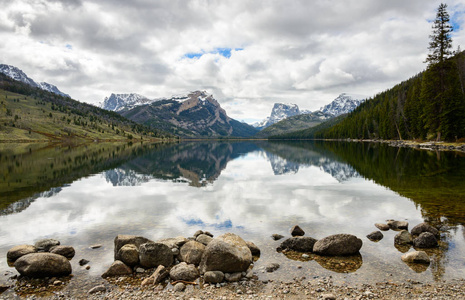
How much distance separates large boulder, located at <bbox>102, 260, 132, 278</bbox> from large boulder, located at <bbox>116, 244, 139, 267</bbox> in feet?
1.65

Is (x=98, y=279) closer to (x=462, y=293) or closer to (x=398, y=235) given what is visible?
(x=462, y=293)

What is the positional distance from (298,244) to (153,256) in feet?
28.9

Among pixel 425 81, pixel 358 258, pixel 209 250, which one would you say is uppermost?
pixel 425 81

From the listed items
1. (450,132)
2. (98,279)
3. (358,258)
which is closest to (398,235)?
(358,258)

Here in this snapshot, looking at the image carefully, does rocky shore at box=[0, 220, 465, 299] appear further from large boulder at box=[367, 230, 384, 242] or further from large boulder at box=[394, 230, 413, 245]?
large boulder at box=[367, 230, 384, 242]

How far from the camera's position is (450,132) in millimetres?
91500

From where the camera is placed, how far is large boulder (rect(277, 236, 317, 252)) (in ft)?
55.9

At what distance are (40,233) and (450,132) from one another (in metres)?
114

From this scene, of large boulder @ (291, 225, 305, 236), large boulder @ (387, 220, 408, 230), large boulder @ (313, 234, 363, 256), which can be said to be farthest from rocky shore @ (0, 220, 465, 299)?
large boulder @ (387, 220, 408, 230)

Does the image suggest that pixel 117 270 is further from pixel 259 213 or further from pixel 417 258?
pixel 417 258

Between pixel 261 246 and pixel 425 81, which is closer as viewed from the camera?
pixel 261 246

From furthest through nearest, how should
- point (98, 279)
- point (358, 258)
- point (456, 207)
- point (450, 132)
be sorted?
point (450, 132)
point (456, 207)
point (358, 258)
point (98, 279)

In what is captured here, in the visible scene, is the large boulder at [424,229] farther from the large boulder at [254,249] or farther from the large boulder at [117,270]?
the large boulder at [117,270]

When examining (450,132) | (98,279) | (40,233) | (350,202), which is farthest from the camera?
(450,132)
